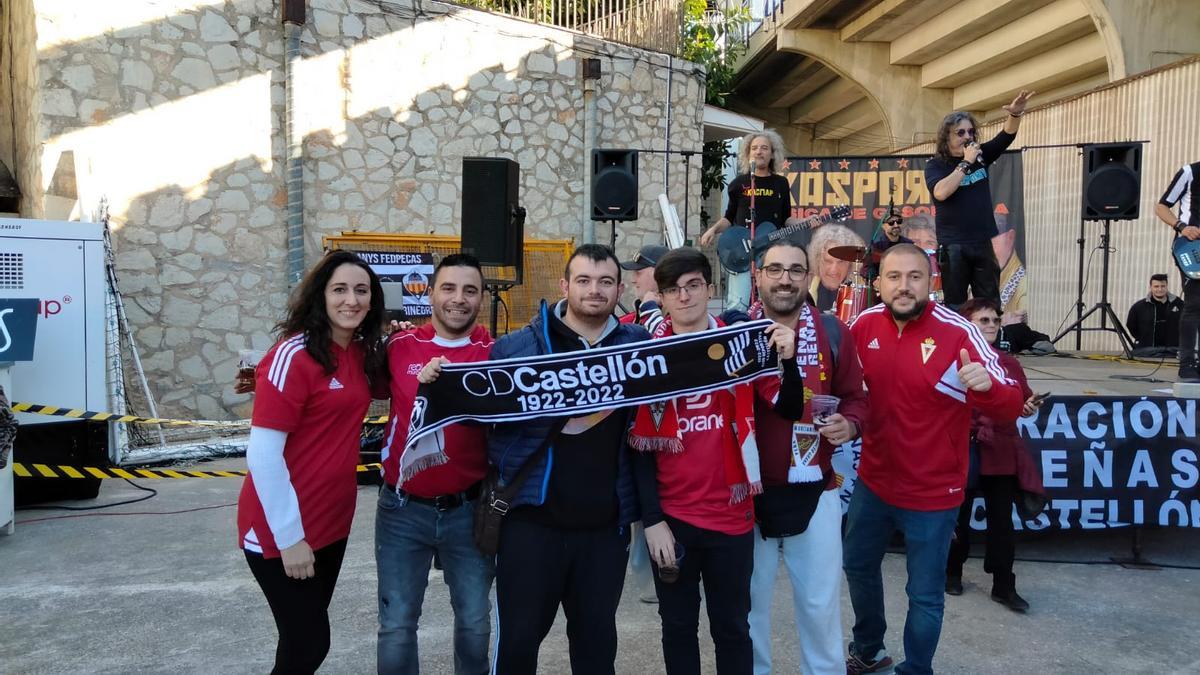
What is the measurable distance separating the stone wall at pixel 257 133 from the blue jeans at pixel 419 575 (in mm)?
7521

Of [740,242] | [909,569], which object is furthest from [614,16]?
[909,569]

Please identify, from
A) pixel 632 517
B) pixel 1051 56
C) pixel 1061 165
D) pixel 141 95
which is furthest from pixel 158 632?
pixel 1051 56

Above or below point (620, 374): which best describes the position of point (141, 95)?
above

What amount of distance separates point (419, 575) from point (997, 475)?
3.32 m

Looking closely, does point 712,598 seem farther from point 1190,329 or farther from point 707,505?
point 1190,329

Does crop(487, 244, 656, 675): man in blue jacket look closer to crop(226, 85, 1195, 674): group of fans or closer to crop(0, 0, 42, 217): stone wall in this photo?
crop(226, 85, 1195, 674): group of fans

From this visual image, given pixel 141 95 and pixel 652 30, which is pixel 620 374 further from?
pixel 652 30

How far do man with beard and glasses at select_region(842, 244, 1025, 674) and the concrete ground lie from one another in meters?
0.69

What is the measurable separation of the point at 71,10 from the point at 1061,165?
1305 cm

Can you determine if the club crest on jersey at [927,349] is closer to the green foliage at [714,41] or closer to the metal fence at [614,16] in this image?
the metal fence at [614,16]

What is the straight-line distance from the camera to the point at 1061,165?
1279 centimetres

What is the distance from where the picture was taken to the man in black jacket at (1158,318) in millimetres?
10594

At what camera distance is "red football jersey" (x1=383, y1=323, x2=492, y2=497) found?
2947 millimetres

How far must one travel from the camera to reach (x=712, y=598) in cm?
295
